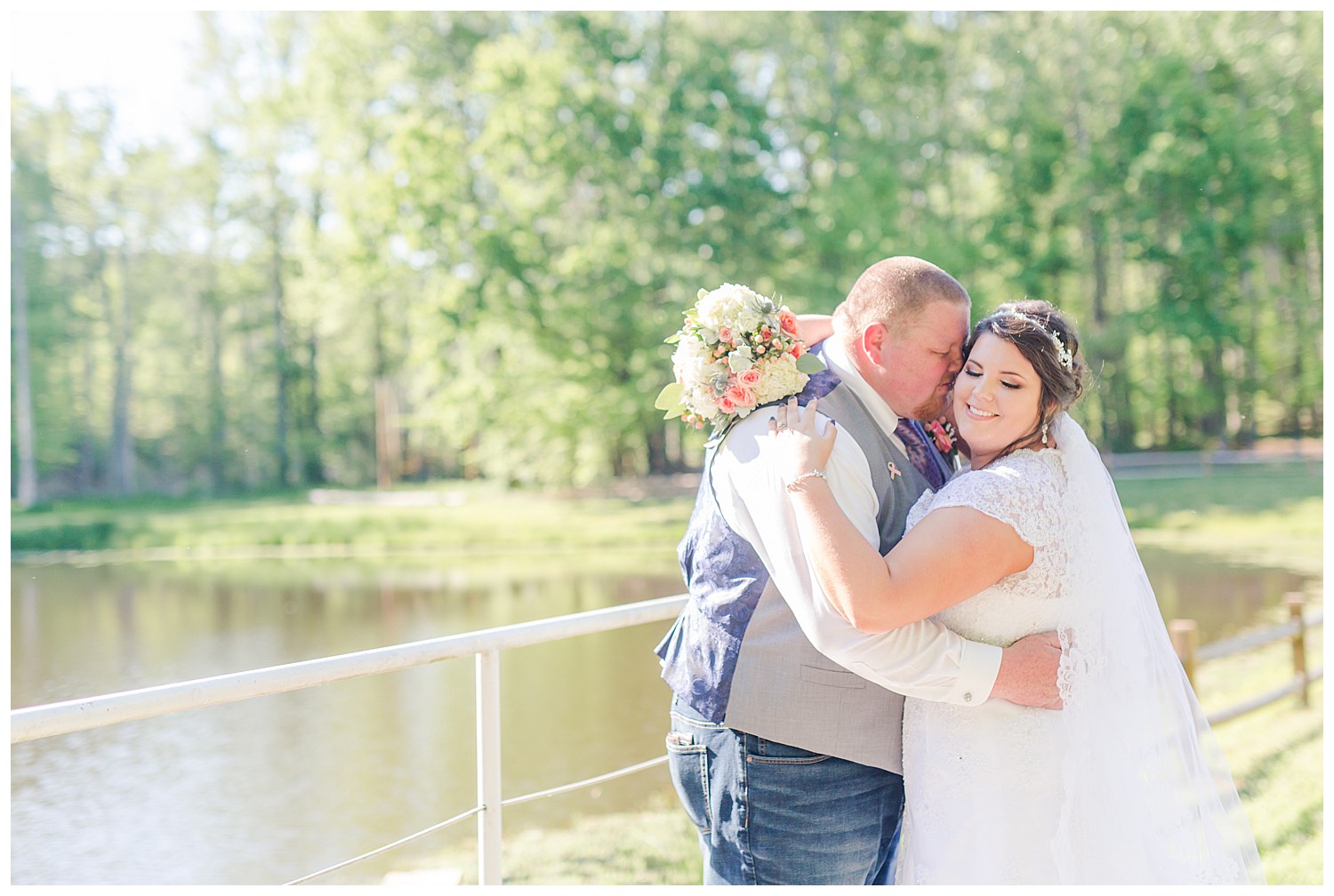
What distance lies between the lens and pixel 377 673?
2.16 m

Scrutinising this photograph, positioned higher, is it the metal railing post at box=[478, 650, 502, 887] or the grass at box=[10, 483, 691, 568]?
the metal railing post at box=[478, 650, 502, 887]

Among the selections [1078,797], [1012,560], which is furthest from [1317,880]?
[1012,560]

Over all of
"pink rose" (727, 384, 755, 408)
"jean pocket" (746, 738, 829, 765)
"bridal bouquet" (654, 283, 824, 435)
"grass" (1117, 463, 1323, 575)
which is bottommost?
"grass" (1117, 463, 1323, 575)

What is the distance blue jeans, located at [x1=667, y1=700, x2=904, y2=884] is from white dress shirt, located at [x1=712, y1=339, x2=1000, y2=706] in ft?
0.73

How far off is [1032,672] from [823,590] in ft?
1.65

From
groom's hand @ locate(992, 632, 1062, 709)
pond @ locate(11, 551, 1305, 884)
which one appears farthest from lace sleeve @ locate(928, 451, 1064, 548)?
pond @ locate(11, 551, 1305, 884)

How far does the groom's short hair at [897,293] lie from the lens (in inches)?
83.9

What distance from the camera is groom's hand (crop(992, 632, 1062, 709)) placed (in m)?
2.05

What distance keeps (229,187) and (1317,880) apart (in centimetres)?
3088

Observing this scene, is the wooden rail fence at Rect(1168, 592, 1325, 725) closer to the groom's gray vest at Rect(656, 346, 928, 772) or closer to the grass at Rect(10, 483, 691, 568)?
the groom's gray vest at Rect(656, 346, 928, 772)

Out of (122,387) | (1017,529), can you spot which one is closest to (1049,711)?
(1017,529)

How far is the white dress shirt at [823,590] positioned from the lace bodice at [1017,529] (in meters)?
0.06

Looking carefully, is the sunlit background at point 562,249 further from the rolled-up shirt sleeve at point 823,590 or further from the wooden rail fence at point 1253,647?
the rolled-up shirt sleeve at point 823,590

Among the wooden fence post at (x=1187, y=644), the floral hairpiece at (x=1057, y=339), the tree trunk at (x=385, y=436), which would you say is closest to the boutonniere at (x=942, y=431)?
the floral hairpiece at (x=1057, y=339)
